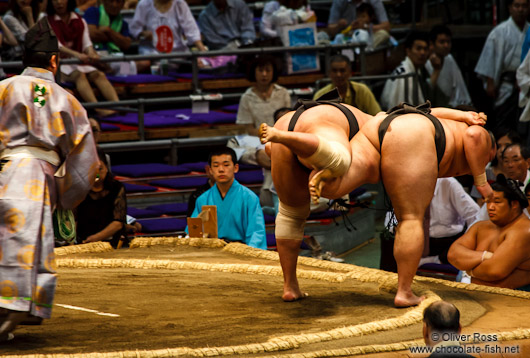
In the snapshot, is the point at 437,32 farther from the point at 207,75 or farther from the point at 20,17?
the point at 20,17

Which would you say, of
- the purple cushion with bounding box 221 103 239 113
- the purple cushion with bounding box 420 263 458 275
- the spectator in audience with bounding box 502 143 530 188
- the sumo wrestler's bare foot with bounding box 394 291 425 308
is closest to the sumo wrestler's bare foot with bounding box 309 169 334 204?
the sumo wrestler's bare foot with bounding box 394 291 425 308

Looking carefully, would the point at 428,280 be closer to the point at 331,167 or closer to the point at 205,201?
the point at 331,167

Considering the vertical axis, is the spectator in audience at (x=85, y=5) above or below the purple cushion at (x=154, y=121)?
above

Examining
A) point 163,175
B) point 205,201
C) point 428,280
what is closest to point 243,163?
point 163,175

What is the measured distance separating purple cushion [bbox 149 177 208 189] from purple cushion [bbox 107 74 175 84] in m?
0.93

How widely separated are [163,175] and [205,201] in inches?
45.2

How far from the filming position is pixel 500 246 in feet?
10.5

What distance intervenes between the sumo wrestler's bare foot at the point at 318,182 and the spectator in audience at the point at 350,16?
14.0ft

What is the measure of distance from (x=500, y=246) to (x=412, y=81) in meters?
2.66

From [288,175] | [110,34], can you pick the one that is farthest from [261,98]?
[288,175]

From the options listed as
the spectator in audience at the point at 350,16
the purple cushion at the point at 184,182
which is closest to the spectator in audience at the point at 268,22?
the spectator in audience at the point at 350,16

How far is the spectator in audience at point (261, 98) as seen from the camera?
17.1 feet

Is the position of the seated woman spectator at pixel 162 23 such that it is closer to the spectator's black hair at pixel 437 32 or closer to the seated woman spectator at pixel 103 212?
the spectator's black hair at pixel 437 32

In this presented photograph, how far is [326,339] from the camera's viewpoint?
2465 mm
